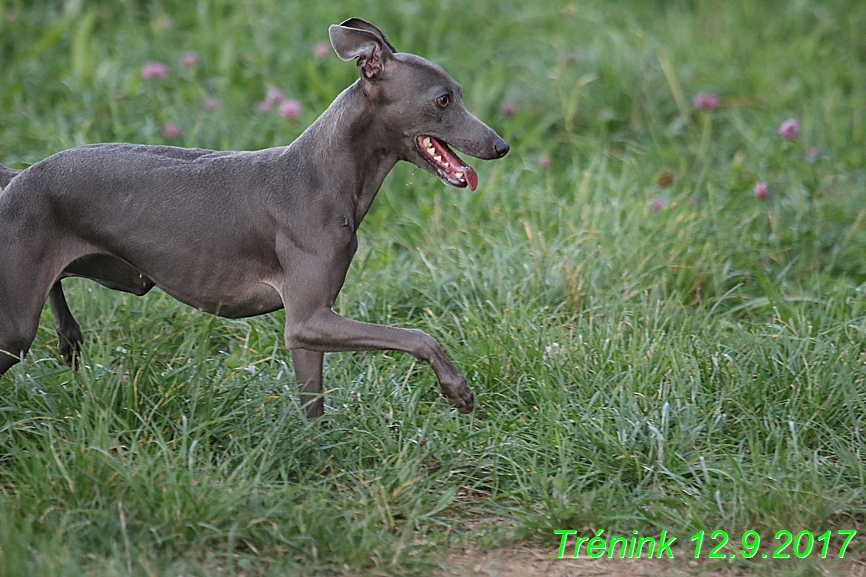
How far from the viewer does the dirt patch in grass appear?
3107 mm

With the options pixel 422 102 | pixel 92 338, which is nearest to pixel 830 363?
pixel 422 102

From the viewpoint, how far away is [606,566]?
10.4 feet

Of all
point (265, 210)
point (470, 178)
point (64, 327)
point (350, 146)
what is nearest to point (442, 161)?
point (470, 178)

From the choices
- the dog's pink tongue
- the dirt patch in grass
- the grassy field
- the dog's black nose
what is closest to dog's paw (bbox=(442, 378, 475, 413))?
the grassy field

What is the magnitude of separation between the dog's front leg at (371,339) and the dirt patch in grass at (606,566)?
0.48 meters

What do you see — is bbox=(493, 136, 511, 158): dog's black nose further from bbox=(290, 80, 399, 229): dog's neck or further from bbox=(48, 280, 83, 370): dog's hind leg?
bbox=(48, 280, 83, 370): dog's hind leg

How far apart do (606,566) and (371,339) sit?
3.09ft

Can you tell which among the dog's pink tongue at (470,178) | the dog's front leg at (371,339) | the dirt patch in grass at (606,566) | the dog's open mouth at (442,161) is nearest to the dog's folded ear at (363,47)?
the dog's open mouth at (442,161)

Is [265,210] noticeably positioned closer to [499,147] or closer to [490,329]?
[499,147]

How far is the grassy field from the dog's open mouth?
0.84m

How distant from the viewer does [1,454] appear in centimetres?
337

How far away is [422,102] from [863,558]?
72.8 inches

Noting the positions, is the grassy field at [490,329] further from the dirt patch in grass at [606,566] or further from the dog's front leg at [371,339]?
the dog's front leg at [371,339]

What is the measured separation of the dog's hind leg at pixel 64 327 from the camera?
3.75 meters
